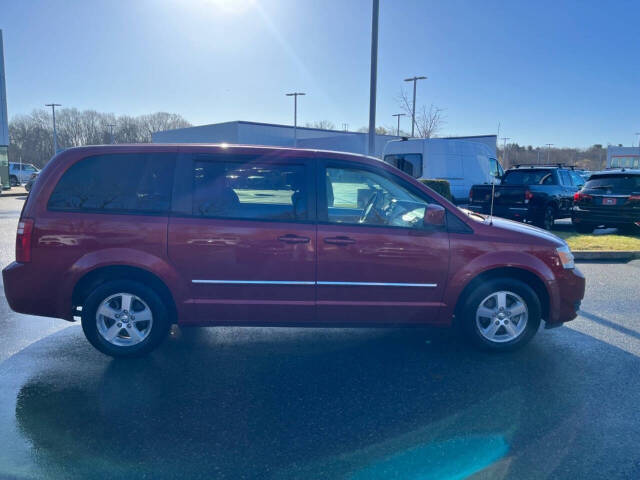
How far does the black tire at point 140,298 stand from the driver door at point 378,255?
1.41m

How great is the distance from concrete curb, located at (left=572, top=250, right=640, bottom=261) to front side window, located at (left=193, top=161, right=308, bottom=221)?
7.36 meters

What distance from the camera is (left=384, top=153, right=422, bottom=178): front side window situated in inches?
667

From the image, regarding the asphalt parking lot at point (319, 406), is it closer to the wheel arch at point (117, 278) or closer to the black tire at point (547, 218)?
the wheel arch at point (117, 278)

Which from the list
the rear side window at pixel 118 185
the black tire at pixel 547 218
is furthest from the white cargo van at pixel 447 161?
the rear side window at pixel 118 185

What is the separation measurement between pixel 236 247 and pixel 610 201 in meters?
10.7

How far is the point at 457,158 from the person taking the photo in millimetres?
17109

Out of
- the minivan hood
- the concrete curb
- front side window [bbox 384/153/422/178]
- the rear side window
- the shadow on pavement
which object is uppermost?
front side window [bbox 384/153/422/178]

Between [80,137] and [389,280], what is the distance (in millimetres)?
95069

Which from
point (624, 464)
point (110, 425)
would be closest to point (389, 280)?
point (624, 464)

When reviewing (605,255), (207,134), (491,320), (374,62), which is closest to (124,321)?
(491,320)

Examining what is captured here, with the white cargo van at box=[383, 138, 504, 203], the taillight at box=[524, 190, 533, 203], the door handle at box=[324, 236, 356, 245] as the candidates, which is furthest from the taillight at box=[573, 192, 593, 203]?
the door handle at box=[324, 236, 356, 245]

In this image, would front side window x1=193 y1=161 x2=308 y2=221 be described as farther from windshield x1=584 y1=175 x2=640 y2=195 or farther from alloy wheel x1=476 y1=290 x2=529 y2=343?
windshield x1=584 y1=175 x2=640 y2=195

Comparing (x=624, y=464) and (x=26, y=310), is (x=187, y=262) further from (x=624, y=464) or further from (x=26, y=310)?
(x=624, y=464)

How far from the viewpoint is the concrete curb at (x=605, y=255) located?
31.1 ft
